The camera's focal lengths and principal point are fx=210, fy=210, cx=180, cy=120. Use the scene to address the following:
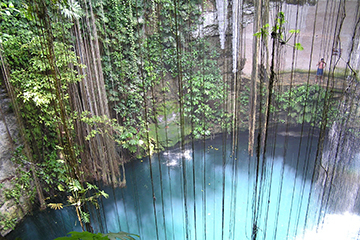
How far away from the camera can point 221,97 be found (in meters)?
4.23

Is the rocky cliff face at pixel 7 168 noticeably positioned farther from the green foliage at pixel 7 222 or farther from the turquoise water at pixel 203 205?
the turquoise water at pixel 203 205

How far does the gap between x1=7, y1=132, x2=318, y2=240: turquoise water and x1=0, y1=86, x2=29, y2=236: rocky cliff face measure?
17cm

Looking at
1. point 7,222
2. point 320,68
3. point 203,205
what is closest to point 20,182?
point 7,222

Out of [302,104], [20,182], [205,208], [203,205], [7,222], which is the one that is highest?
[302,104]

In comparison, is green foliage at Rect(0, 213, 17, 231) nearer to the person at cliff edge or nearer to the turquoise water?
the turquoise water

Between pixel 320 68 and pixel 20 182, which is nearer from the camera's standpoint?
pixel 20 182

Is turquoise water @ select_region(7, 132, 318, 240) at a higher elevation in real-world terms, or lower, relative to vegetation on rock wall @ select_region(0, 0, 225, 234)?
lower

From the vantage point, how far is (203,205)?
352cm

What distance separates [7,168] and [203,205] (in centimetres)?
276

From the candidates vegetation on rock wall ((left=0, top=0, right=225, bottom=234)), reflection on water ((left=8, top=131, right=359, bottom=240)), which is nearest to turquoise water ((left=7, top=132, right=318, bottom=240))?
reflection on water ((left=8, top=131, right=359, bottom=240))

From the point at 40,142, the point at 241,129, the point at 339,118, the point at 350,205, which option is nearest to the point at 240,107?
the point at 241,129

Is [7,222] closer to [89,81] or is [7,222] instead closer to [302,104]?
[89,81]

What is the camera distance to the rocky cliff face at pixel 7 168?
91.7 inches

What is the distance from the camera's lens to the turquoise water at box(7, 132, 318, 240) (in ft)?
9.32
